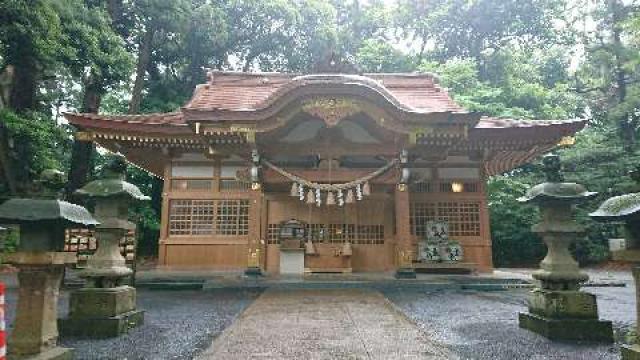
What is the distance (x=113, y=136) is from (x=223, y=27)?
13.6 m

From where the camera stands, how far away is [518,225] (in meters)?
20.5

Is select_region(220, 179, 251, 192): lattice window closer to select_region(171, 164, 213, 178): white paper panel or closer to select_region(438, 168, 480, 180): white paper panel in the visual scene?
select_region(171, 164, 213, 178): white paper panel

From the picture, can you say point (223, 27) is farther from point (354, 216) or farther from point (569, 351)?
point (569, 351)

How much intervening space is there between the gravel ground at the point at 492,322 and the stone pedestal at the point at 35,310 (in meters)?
3.92

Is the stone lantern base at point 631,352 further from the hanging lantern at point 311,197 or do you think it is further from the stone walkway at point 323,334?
the hanging lantern at point 311,197

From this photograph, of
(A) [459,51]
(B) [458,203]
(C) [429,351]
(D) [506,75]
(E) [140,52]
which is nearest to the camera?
(C) [429,351]

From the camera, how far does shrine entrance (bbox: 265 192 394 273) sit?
1222cm

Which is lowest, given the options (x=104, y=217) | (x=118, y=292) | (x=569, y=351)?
(x=569, y=351)

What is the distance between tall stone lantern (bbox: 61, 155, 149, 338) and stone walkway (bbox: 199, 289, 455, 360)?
1405mm

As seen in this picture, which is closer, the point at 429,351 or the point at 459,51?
the point at 429,351

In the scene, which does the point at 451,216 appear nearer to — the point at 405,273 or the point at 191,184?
the point at 405,273

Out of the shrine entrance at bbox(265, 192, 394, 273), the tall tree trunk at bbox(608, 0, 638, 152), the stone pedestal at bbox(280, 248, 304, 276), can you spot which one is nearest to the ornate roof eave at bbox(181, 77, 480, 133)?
the shrine entrance at bbox(265, 192, 394, 273)

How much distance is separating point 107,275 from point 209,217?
6.49 m

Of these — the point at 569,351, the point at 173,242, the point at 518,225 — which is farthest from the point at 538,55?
the point at 569,351
